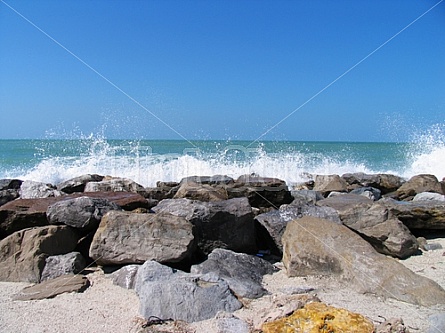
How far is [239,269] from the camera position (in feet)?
13.4

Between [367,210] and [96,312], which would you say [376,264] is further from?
[96,312]

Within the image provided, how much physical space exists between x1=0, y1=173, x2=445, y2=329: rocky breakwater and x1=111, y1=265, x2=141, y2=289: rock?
1 cm

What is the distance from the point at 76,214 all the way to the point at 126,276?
110 cm

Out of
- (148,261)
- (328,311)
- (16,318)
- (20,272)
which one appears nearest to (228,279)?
(148,261)

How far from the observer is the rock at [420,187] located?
8963 millimetres

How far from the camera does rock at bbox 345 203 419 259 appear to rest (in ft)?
15.2

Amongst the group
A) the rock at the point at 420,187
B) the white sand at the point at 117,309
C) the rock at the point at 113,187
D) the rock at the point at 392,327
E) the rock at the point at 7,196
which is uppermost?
the rock at the point at 420,187

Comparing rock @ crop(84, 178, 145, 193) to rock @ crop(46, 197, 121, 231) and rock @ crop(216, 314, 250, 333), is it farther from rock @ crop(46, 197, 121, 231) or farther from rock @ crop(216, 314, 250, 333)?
rock @ crop(216, 314, 250, 333)

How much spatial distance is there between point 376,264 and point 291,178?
968cm

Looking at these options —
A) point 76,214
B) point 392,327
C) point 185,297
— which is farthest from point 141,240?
point 392,327

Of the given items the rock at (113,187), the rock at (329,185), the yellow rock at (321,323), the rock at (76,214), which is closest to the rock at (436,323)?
the yellow rock at (321,323)

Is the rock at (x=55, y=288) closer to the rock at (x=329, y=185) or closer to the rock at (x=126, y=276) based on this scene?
the rock at (x=126, y=276)

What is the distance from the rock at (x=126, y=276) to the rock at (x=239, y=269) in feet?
1.81

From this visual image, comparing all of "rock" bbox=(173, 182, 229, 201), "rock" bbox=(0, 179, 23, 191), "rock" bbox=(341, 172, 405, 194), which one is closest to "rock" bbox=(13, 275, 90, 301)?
"rock" bbox=(173, 182, 229, 201)
